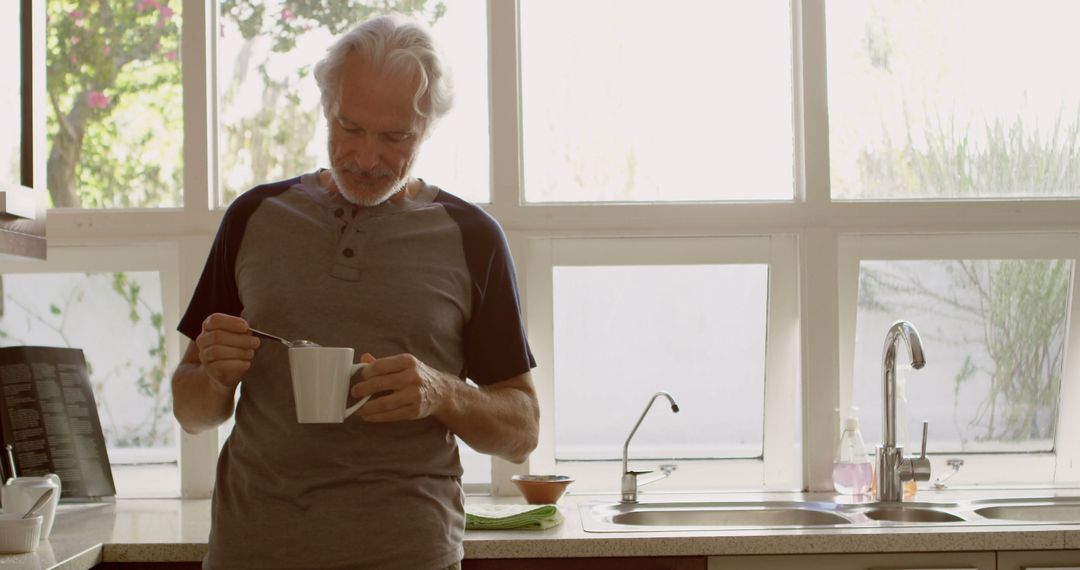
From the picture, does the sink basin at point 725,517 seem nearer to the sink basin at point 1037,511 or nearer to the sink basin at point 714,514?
the sink basin at point 714,514

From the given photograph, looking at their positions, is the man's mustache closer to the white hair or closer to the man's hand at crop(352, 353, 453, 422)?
the white hair

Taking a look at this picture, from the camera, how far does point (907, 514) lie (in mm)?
2477

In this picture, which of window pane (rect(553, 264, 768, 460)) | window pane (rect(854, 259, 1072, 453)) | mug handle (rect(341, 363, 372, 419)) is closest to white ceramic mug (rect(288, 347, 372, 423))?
mug handle (rect(341, 363, 372, 419))

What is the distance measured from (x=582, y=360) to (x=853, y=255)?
719mm

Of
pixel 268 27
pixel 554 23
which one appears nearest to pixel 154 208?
pixel 268 27

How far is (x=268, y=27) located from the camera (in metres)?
2.74

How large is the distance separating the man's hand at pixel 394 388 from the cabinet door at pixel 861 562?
88 cm

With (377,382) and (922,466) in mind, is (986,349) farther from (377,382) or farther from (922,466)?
(377,382)

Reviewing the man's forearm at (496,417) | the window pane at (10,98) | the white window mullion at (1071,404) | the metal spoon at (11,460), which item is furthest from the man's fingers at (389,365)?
the white window mullion at (1071,404)

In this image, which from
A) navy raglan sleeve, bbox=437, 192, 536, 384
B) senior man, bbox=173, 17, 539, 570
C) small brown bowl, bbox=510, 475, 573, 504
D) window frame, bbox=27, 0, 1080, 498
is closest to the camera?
senior man, bbox=173, 17, 539, 570

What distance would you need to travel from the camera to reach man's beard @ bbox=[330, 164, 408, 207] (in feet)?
5.11

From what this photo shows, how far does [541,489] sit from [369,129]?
1.12 metres

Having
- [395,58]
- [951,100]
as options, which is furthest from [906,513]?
[395,58]

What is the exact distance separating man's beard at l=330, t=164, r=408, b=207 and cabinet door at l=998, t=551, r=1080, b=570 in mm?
1344
